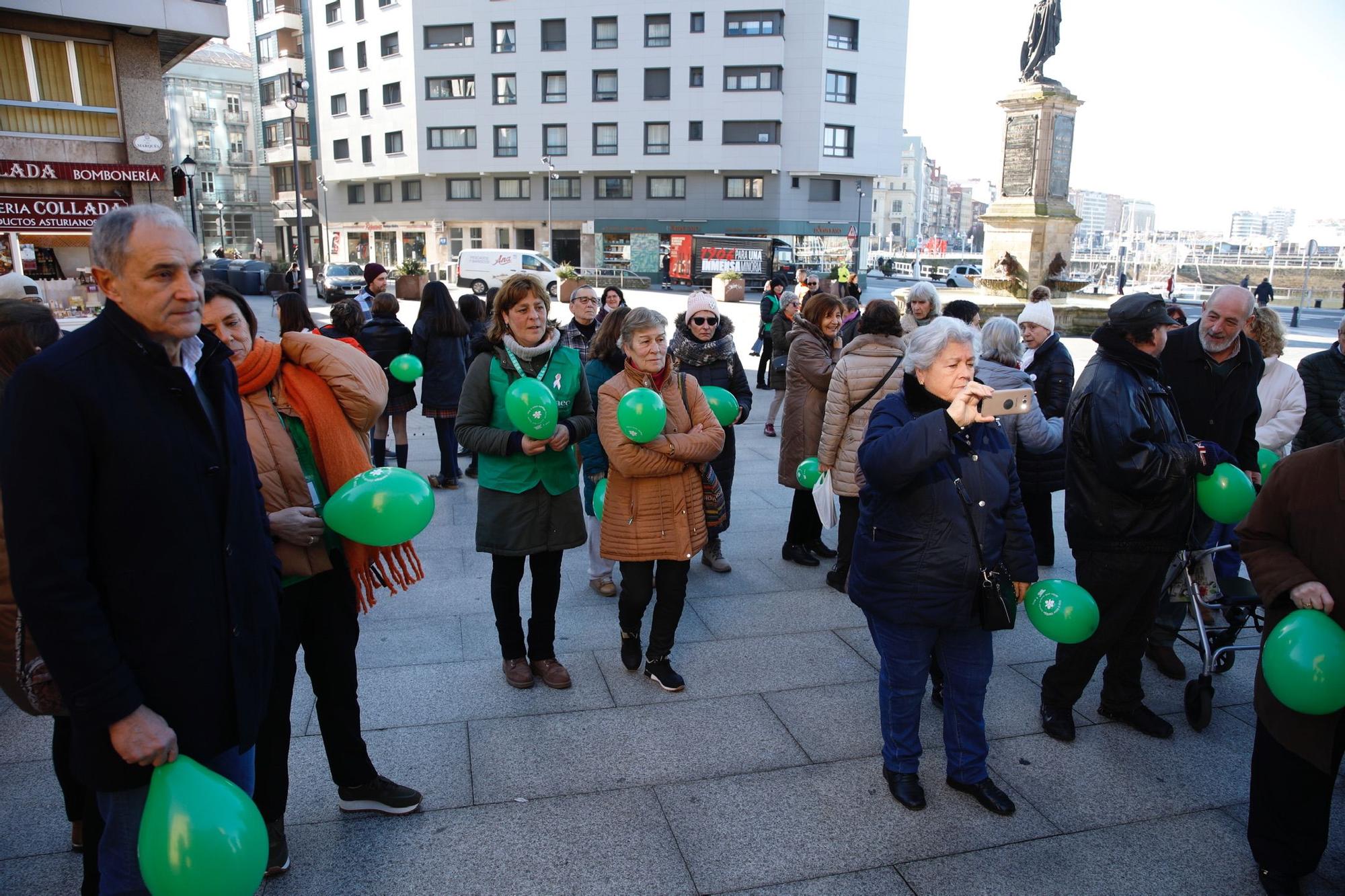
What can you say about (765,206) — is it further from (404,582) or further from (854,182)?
(404,582)

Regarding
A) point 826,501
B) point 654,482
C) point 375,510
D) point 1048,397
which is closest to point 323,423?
point 375,510

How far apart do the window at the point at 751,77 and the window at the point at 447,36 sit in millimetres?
15047

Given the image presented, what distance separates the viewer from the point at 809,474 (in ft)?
17.5

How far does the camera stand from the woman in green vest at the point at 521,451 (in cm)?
394

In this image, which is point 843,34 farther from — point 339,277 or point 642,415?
point 642,415

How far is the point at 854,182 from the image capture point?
46.8 meters

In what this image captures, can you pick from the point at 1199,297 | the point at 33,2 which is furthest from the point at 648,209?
the point at 33,2

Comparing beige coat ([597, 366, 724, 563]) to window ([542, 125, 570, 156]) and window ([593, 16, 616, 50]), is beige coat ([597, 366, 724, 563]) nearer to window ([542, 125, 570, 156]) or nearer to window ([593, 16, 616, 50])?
window ([542, 125, 570, 156])

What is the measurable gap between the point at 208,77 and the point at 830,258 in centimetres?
5226

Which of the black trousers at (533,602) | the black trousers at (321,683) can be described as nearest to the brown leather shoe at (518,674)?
the black trousers at (533,602)

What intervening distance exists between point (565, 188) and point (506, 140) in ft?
13.7

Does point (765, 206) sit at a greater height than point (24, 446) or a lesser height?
greater

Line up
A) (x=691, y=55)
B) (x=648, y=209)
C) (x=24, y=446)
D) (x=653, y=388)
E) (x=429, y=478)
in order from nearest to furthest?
(x=24, y=446) < (x=653, y=388) < (x=429, y=478) < (x=691, y=55) < (x=648, y=209)

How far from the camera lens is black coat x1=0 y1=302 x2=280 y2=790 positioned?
→ 1.75 meters
